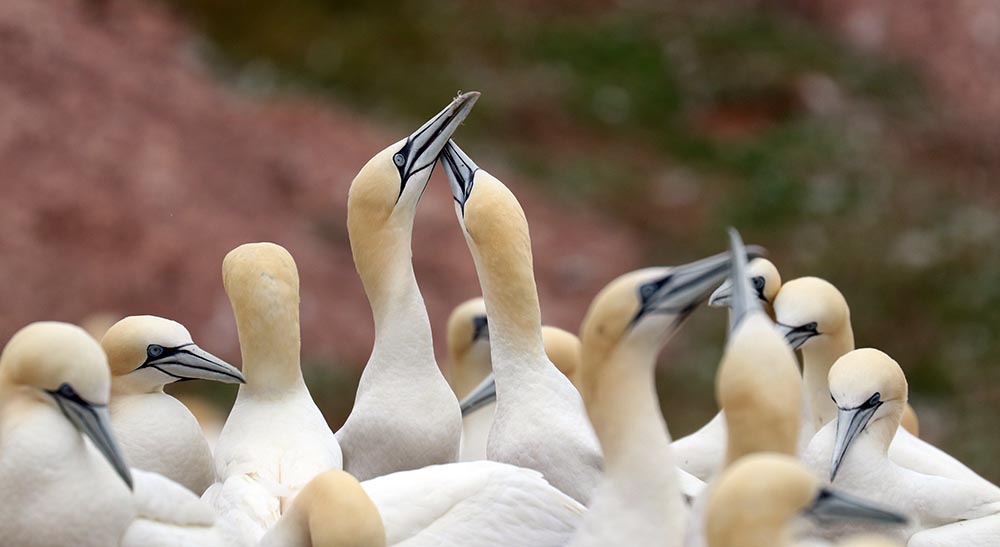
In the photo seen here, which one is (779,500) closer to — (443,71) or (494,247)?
(494,247)

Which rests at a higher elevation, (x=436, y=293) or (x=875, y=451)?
(x=436, y=293)

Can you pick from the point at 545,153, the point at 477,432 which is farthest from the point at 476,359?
the point at 545,153

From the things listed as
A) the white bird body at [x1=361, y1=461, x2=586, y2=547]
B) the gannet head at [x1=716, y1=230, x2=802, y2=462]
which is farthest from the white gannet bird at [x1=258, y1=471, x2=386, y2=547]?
the gannet head at [x1=716, y1=230, x2=802, y2=462]

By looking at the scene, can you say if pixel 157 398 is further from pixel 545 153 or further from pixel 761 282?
pixel 545 153

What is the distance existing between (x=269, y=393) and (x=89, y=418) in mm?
1147

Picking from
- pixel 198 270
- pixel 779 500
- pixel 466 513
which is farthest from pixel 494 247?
pixel 198 270

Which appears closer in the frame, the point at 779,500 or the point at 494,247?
the point at 779,500

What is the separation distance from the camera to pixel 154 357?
5.43 meters

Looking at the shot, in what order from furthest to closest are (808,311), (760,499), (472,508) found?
(808,311) → (472,508) → (760,499)

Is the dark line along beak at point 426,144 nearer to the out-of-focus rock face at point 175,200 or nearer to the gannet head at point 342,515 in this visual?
the gannet head at point 342,515

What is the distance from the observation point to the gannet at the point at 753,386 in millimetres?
4230

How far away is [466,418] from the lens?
6742 millimetres

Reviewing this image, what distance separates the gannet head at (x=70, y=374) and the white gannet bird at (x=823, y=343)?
264 cm

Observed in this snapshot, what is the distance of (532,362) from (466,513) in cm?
79
